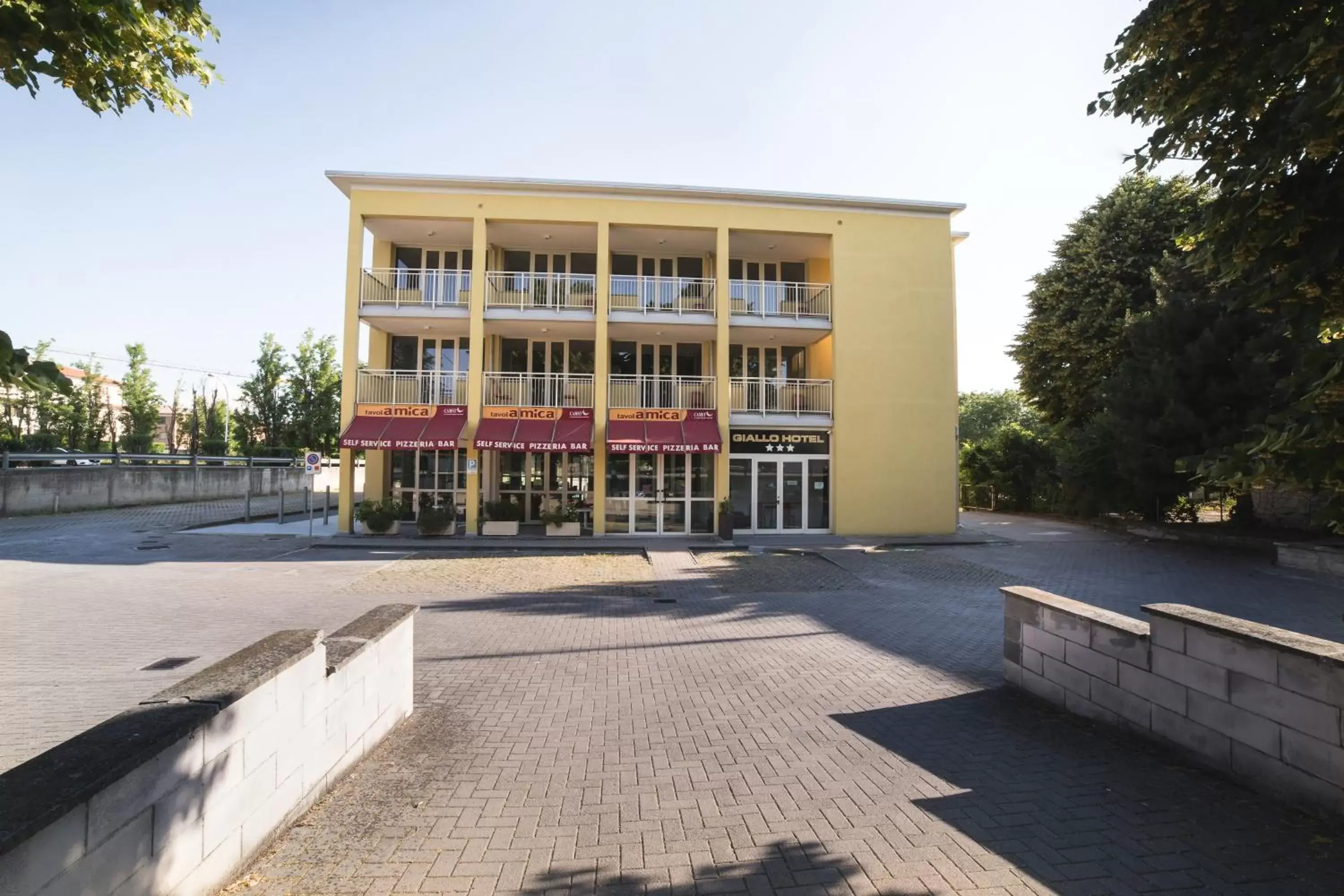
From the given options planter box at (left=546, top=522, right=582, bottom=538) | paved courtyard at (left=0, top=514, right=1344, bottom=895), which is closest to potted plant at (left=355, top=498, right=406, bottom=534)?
planter box at (left=546, top=522, right=582, bottom=538)

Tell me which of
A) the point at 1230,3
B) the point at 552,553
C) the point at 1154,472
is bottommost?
the point at 552,553

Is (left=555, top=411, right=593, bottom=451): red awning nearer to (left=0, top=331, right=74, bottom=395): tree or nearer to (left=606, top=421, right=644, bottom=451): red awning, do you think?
(left=606, top=421, right=644, bottom=451): red awning

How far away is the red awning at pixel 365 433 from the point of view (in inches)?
706

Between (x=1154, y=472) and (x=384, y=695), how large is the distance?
1879 cm

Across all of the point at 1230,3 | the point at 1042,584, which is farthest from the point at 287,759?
the point at 1042,584

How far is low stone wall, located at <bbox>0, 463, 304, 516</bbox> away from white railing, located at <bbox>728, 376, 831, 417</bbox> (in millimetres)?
18744

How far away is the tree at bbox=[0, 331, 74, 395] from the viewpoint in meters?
2.31

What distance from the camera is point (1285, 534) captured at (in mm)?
16234

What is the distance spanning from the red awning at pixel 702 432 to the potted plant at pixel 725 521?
153 cm

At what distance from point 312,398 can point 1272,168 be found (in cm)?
4353

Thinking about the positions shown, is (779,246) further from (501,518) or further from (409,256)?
(501,518)

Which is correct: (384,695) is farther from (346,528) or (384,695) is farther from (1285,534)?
(1285,534)

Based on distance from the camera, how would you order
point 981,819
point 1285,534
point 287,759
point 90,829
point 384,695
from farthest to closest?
point 1285,534 → point 384,695 → point 981,819 → point 287,759 → point 90,829

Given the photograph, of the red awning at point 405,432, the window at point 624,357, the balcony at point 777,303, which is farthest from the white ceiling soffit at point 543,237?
the red awning at point 405,432
